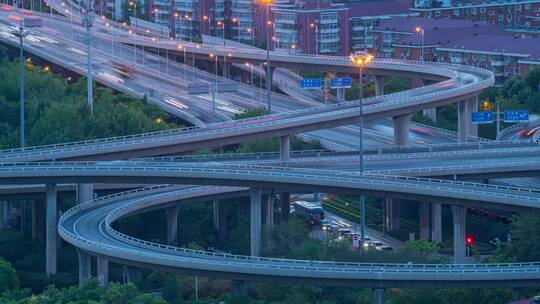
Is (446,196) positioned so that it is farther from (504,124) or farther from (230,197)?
(504,124)

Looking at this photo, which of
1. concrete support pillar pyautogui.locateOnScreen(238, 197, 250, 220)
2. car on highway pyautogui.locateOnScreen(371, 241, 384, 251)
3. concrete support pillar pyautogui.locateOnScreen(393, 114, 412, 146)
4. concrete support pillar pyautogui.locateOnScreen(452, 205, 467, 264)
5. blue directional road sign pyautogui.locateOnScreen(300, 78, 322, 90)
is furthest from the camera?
blue directional road sign pyautogui.locateOnScreen(300, 78, 322, 90)

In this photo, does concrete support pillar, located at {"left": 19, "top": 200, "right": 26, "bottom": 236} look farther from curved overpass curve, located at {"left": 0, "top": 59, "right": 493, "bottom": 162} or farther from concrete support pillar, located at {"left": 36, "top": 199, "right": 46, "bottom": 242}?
curved overpass curve, located at {"left": 0, "top": 59, "right": 493, "bottom": 162}

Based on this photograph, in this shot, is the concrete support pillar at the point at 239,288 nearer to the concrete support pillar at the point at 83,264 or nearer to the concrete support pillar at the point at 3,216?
the concrete support pillar at the point at 83,264

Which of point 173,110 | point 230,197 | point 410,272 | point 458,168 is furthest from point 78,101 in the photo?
point 410,272

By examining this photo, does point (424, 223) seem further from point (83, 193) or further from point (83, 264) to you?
point (83, 264)

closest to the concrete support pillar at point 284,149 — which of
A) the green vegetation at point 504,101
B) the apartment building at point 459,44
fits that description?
the green vegetation at point 504,101

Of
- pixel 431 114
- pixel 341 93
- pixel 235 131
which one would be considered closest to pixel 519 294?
pixel 235 131

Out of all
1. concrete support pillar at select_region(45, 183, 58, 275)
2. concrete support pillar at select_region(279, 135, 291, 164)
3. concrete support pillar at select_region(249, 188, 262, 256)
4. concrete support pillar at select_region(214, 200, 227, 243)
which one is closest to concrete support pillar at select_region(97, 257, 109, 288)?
concrete support pillar at select_region(45, 183, 58, 275)
